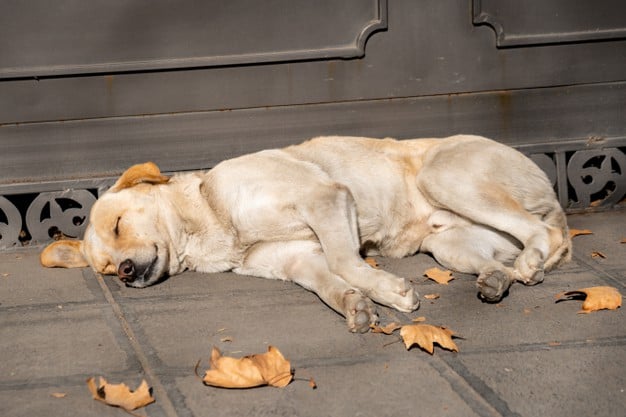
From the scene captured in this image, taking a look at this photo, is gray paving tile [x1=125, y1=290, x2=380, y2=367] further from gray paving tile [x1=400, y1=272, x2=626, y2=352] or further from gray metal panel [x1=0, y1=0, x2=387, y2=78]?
gray metal panel [x1=0, y1=0, x2=387, y2=78]

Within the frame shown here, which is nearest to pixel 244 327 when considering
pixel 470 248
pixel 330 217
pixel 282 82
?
pixel 330 217

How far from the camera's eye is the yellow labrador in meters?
4.99

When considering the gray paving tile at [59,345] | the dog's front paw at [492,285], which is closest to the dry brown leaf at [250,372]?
the gray paving tile at [59,345]

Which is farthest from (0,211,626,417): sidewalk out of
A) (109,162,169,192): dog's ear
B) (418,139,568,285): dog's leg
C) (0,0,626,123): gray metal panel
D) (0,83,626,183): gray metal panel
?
(0,0,626,123): gray metal panel

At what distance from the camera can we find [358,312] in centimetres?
430

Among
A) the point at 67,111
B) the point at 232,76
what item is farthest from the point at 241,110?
the point at 67,111

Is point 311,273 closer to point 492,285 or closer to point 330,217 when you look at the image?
point 330,217

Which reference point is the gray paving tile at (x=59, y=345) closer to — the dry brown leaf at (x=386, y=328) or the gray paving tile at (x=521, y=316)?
the dry brown leaf at (x=386, y=328)

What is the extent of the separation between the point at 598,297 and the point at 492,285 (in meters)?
0.53

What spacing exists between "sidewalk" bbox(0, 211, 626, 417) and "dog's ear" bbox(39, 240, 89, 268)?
0.10 meters

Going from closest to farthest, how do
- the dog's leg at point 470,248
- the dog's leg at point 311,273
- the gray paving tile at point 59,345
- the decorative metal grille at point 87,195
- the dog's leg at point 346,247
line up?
the gray paving tile at point 59,345 → the dog's leg at point 311,273 → the dog's leg at point 346,247 → the dog's leg at point 470,248 → the decorative metal grille at point 87,195

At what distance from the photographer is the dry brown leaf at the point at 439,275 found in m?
5.04

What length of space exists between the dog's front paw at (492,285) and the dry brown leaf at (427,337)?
521 millimetres

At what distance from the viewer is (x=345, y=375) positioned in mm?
3768
